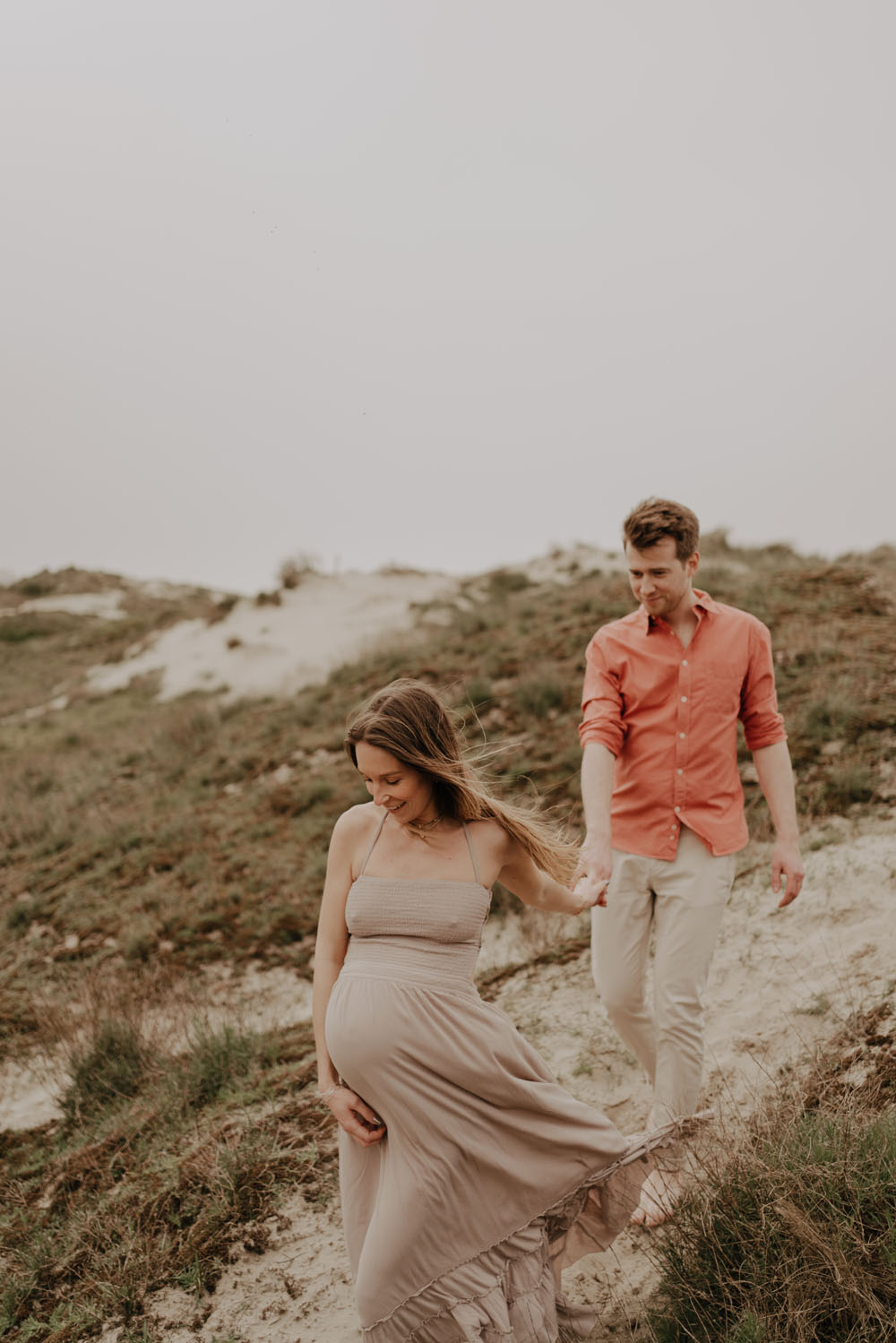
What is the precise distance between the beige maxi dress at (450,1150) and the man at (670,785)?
25.4 inches

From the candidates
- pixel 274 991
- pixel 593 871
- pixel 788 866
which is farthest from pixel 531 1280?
pixel 274 991

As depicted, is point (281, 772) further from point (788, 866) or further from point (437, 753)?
point (437, 753)

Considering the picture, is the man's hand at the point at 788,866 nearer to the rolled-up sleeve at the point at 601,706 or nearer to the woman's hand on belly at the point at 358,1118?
the rolled-up sleeve at the point at 601,706

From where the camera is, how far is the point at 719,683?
132 inches

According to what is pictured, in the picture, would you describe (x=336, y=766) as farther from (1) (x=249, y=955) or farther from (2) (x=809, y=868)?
(2) (x=809, y=868)

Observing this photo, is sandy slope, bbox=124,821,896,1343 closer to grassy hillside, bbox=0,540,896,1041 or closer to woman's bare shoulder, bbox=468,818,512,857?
grassy hillside, bbox=0,540,896,1041

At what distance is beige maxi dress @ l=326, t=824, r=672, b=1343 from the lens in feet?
7.93

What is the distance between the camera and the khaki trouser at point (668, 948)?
3217mm

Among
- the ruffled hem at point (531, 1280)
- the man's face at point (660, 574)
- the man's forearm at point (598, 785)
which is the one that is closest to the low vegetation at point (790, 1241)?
the ruffled hem at point (531, 1280)

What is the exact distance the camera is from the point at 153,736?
1472 cm

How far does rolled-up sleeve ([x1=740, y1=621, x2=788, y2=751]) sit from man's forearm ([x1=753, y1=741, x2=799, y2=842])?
0.04 metres

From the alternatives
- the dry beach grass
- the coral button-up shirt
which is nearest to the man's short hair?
the coral button-up shirt

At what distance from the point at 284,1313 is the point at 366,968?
168cm

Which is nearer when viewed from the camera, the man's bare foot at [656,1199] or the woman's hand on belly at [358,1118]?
the woman's hand on belly at [358,1118]
